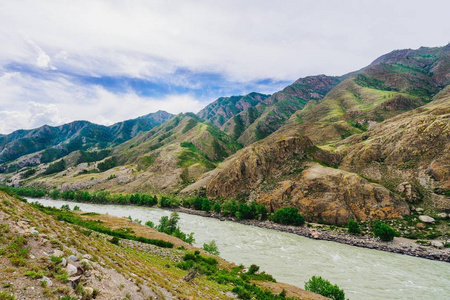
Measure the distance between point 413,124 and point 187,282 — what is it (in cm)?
13793

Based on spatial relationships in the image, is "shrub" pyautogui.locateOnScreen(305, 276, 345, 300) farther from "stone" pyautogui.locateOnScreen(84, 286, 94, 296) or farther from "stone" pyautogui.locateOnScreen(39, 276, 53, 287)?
"stone" pyautogui.locateOnScreen(39, 276, 53, 287)

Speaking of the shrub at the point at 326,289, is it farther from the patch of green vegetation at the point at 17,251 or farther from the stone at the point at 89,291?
the patch of green vegetation at the point at 17,251

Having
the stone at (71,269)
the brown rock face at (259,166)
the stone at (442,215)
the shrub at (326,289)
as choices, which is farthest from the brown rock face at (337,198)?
the stone at (71,269)

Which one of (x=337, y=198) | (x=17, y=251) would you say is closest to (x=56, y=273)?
(x=17, y=251)

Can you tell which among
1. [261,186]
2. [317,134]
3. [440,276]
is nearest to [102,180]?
[261,186]

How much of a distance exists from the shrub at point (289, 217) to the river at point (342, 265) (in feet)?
45.8

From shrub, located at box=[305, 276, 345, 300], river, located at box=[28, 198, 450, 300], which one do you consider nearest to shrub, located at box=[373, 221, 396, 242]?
river, located at box=[28, 198, 450, 300]

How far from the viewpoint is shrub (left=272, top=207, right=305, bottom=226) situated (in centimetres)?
8075

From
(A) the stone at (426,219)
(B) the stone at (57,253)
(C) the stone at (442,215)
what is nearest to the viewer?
(B) the stone at (57,253)

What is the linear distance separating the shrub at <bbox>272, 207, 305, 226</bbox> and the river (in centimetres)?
1397

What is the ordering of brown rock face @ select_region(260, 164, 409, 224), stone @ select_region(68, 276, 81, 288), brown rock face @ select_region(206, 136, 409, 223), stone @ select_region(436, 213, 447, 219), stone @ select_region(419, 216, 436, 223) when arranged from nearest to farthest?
1. stone @ select_region(68, 276, 81, 288)
2. stone @ select_region(436, 213, 447, 219)
3. stone @ select_region(419, 216, 436, 223)
4. brown rock face @ select_region(260, 164, 409, 224)
5. brown rock face @ select_region(206, 136, 409, 223)

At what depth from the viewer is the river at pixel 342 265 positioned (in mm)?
35812

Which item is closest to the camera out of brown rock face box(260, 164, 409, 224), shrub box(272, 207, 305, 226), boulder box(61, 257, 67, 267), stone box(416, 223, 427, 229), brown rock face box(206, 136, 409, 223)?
boulder box(61, 257, 67, 267)

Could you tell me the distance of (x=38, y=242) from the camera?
1110 centimetres
